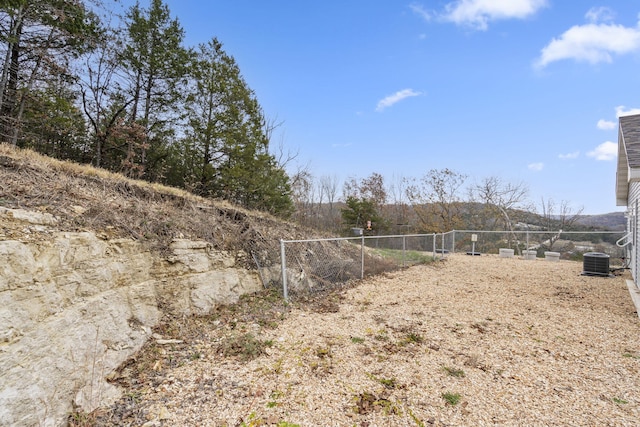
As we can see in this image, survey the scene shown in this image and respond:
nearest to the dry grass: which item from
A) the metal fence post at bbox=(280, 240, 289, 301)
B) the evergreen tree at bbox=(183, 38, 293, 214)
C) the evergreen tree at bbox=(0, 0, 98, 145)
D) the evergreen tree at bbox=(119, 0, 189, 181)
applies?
the metal fence post at bbox=(280, 240, 289, 301)

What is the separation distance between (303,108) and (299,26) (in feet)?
18.6

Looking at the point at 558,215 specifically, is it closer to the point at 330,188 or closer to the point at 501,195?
the point at 501,195

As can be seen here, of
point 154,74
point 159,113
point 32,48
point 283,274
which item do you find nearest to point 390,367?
point 283,274

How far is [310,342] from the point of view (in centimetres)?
392

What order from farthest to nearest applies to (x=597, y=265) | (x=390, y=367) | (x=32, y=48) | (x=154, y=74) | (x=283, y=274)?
(x=154, y=74) < (x=597, y=265) < (x=32, y=48) < (x=283, y=274) < (x=390, y=367)

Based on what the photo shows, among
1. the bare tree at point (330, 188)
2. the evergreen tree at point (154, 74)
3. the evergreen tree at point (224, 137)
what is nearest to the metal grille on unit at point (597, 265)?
the evergreen tree at point (224, 137)

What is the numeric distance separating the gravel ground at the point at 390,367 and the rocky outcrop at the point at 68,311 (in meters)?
0.27

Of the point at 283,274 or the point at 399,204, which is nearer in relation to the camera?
the point at 283,274

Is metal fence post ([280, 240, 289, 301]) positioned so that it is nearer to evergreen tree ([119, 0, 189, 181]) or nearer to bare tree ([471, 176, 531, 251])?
evergreen tree ([119, 0, 189, 181])

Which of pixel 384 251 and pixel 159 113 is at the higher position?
pixel 159 113

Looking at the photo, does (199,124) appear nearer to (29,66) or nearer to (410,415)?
(29,66)

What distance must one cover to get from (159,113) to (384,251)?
1206 centimetres

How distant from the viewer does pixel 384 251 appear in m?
11.3

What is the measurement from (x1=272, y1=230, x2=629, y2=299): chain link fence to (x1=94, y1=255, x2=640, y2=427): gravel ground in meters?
0.91
